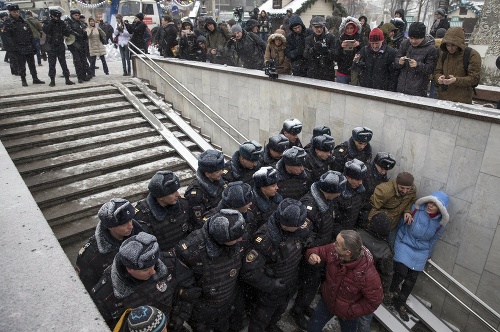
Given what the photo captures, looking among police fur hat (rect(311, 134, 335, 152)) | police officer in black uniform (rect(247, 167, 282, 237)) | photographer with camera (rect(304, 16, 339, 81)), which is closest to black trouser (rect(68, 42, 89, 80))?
photographer with camera (rect(304, 16, 339, 81))

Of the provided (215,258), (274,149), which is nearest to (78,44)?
(274,149)

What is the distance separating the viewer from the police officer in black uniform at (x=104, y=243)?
2971mm

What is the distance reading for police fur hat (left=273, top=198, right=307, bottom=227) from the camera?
3.33m

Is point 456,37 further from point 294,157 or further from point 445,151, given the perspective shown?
point 294,157

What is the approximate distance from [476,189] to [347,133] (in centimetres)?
202

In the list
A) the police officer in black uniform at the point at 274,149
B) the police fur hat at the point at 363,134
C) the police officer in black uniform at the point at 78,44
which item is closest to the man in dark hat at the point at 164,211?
the police officer in black uniform at the point at 274,149

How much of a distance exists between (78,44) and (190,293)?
27.6 ft

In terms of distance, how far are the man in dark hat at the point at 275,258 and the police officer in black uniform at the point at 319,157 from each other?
1471mm

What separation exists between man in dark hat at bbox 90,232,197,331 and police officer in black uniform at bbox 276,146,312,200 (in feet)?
7.10

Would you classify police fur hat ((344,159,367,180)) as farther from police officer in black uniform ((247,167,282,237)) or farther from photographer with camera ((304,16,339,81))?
photographer with camera ((304,16,339,81))

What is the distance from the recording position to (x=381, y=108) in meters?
5.22

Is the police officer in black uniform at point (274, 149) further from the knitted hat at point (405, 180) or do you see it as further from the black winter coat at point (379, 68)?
the black winter coat at point (379, 68)

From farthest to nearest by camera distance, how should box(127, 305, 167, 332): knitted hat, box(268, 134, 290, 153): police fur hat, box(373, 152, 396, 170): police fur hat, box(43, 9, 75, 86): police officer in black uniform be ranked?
box(43, 9, 75, 86): police officer in black uniform, box(268, 134, 290, 153): police fur hat, box(373, 152, 396, 170): police fur hat, box(127, 305, 167, 332): knitted hat

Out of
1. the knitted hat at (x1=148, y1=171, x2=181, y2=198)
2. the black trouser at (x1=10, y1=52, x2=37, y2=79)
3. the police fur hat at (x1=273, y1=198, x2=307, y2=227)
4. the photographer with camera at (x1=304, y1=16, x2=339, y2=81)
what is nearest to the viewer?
the police fur hat at (x1=273, y1=198, x2=307, y2=227)
